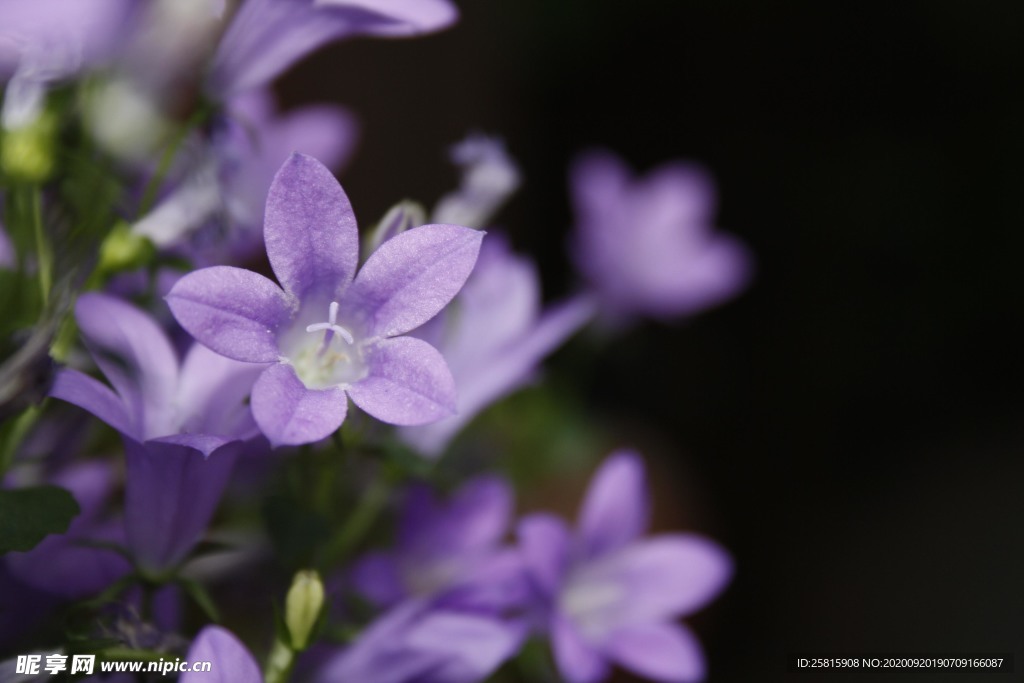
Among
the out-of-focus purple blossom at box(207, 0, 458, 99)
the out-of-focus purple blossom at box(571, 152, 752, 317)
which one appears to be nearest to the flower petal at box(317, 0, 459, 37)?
the out-of-focus purple blossom at box(207, 0, 458, 99)

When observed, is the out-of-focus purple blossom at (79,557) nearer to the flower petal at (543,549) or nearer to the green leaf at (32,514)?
the green leaf at (32,514)

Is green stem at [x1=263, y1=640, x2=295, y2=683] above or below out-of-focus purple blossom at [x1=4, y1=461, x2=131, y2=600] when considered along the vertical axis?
below

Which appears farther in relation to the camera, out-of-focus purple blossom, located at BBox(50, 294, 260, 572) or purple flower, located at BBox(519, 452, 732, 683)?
purple flower, located at BBox(519, 452, 732, 683)

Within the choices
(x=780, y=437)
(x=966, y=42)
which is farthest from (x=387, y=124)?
(x=966, y=42)

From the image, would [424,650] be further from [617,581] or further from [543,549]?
[617,581]

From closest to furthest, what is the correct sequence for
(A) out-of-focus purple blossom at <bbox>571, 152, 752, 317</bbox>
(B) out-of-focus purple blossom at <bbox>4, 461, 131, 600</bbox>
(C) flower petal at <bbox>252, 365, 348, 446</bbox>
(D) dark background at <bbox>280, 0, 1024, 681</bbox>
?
(C) flower petal at <bbox>252, 365, 348, 446</bbox>, (B) out-of-focus purple blossom at <bbox>4, 461, 131, 600</bbox>, (A) out-of-focus purple blossom at <bbox>571, 152, 752, 317</bbox>, (D) dark background at <bbox>280, 0, 1024, 681</bbox>

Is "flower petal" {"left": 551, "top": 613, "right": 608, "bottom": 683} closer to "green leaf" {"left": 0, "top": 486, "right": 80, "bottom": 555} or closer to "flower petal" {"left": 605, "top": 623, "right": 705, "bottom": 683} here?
"flower petal" {"left": 605, "top": 623, "right": 705, "bottom": 683}

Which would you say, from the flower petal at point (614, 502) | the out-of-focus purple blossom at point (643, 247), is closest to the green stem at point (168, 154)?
the flower petal at point (614, 502)
